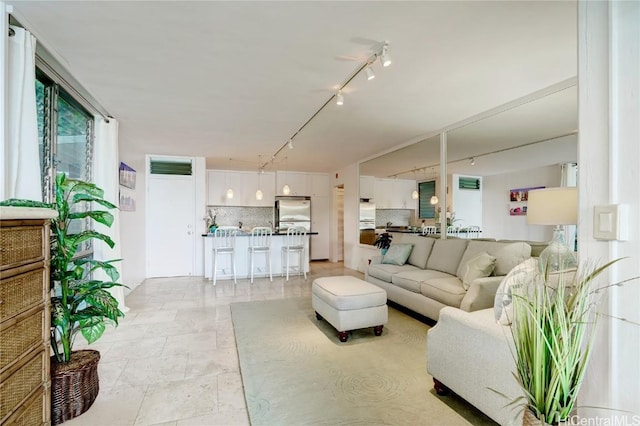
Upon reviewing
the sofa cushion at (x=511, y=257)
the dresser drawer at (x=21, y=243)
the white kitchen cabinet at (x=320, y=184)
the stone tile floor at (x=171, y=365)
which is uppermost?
the white kitchen cabinet at (x=320, y=184)

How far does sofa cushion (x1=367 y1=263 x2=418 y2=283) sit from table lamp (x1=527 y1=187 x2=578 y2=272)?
2014 millimetres

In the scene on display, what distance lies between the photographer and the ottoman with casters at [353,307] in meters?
2.92

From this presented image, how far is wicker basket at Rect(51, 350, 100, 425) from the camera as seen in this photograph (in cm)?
178

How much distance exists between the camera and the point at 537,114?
3344 mm

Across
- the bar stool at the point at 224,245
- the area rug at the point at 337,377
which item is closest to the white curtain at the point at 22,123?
the area rug at the point at 337,377

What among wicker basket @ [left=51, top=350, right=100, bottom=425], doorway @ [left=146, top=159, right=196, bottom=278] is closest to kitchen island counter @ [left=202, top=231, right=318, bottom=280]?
doorway @ [left=146, top=159, right=196, bottom=278]

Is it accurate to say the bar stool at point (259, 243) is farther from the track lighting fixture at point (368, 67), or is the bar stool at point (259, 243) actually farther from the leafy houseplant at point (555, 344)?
the leafy houseplant at point (555, 344)

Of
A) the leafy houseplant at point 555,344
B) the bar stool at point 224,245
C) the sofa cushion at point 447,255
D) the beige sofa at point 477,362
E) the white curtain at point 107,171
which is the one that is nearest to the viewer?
the leafy houseplant at point 555,344

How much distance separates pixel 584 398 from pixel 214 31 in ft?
9.19

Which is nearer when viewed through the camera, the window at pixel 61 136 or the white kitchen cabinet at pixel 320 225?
the window at pixel 61 136

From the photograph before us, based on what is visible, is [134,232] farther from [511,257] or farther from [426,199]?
[511,257]

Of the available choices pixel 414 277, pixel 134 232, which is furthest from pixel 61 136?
pixel 414 277

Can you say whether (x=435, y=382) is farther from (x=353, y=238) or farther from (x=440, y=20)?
(x=353, y=238)

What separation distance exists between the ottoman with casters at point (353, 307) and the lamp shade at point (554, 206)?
5.07 feet
